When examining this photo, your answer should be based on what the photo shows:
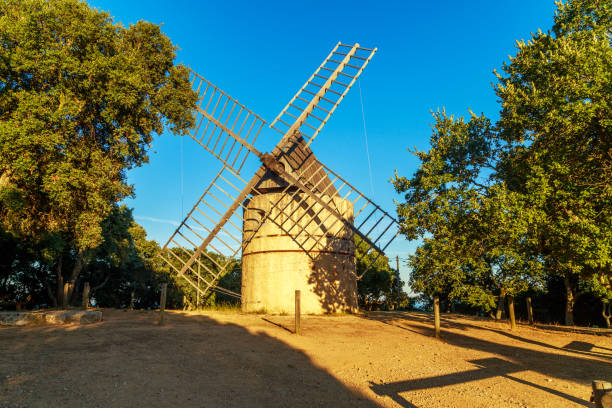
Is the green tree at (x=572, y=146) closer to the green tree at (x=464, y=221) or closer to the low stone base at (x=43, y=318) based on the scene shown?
the green tree at (x=464, y=221)

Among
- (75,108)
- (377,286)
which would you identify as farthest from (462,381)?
(377,286)

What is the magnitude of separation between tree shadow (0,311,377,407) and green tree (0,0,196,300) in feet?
15.7

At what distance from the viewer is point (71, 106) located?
40.7 feet

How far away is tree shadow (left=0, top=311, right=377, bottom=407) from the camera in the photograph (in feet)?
21.0

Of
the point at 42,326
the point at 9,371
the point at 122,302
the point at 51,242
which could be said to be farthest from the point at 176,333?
the point at 122,302

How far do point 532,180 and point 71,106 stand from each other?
1544 cm

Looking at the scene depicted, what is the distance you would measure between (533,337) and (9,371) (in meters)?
16.9

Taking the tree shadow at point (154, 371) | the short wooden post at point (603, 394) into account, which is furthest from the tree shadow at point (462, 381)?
the short wooden post at point (603, 394)

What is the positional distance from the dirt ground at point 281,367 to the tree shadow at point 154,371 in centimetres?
3

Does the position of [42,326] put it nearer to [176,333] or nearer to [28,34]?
[176,333]

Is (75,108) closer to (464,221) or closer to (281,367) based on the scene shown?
(281,367)

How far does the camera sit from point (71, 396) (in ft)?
20.2

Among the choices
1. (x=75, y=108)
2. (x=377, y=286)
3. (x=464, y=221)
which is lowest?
(x=377, y=286)

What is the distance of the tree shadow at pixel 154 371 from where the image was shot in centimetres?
640
